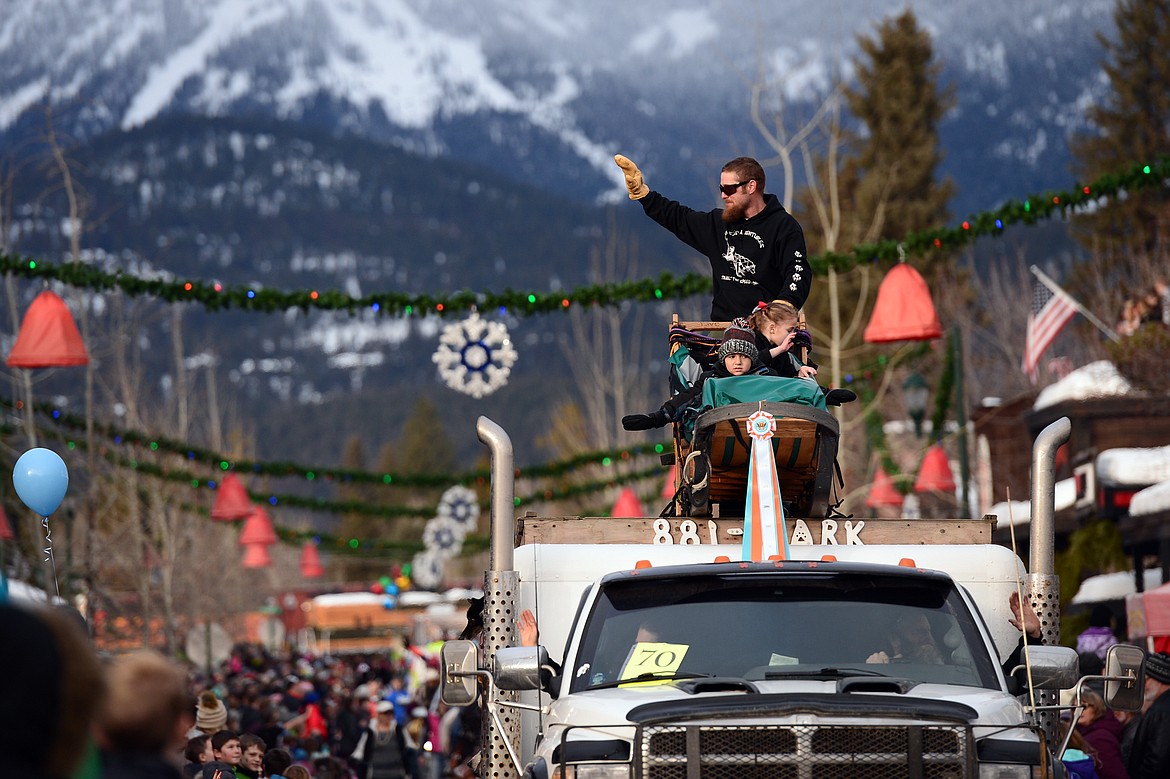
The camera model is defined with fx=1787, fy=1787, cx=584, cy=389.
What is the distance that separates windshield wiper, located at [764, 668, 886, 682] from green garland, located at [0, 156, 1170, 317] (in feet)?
35.7

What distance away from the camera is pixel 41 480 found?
12.8m

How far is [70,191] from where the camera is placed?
2558cm

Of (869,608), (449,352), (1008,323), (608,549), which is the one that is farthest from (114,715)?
(1008,323)

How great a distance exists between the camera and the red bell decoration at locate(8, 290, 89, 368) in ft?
57.3

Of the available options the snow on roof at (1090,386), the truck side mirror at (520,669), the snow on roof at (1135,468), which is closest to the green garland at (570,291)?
the snow on roof at (1135,468)

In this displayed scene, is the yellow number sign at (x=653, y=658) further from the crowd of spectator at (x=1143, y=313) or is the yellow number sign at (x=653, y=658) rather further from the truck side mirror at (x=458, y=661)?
the crowd of spectator at (x=1143, y=313)

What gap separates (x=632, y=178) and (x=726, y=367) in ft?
5.56

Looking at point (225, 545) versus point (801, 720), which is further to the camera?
point (225, 545)

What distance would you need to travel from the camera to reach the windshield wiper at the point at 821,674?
22.5 ft

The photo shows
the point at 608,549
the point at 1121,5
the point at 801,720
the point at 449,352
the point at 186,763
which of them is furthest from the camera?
the point at 1121,5

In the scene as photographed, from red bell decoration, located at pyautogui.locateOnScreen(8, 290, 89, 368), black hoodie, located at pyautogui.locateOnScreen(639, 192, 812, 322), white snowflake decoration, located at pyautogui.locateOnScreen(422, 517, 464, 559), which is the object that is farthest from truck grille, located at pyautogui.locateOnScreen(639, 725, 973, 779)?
white snowflake decoration, located at pyautogui.locateOnScreen(422, 517, 464, 559)

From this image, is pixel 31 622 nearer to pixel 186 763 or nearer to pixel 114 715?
pixel 114 715

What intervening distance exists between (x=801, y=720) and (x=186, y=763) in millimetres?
5546

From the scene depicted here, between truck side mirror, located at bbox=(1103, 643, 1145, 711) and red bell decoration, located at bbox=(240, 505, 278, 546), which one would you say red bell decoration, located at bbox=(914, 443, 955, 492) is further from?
→ truck side mirror, located at bbox=(1103, 643, 1145, 711)
